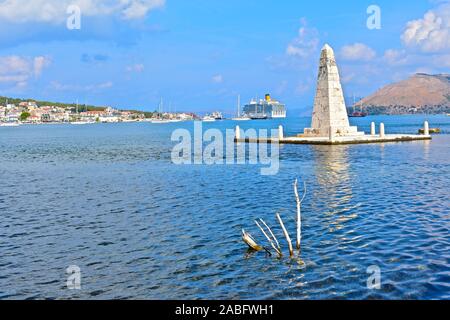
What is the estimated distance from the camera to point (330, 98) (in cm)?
5550

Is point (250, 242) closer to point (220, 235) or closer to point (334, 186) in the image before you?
point (220, 235)

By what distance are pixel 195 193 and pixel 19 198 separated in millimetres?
9379

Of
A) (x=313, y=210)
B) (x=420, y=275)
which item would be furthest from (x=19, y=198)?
(x=420, y=275)

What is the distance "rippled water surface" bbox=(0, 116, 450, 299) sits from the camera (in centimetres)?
1176

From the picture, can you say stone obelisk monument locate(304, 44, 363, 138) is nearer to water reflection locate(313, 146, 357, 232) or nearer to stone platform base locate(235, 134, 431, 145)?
stone platform base locate(235, 134, 431, 145)

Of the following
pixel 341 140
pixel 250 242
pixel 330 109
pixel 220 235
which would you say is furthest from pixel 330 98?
pixel 250 242

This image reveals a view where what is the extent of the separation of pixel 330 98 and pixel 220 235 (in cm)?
4206

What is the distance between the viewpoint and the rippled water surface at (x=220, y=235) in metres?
11.8

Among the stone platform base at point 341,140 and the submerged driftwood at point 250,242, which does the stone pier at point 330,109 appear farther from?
the submerged driftwood at point 250,242

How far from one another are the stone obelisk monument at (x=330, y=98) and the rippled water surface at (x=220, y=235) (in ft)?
77.1

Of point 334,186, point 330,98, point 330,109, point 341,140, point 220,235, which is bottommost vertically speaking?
point 220,235

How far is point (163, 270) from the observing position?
13102mm

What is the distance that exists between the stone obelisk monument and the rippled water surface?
23.5m

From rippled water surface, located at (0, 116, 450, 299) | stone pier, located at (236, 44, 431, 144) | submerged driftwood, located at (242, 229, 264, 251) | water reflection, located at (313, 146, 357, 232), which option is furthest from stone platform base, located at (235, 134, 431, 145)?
submerged driftwood, located at (242, 229, 264, 251)
